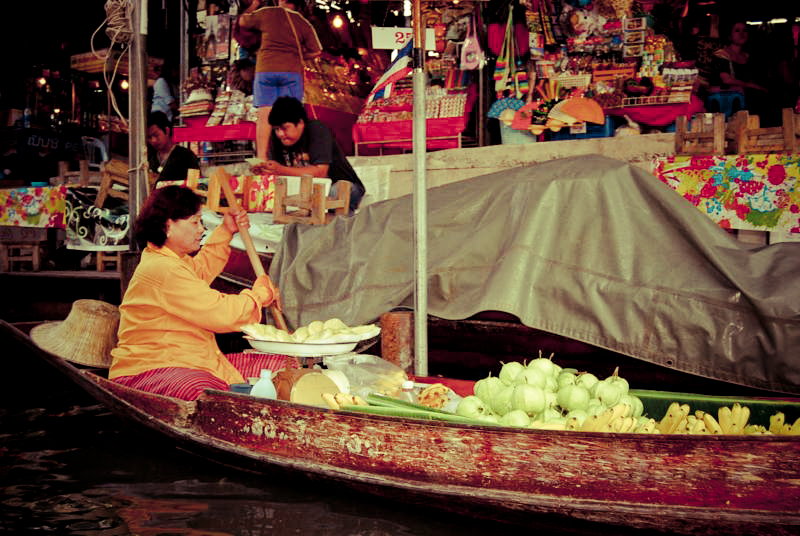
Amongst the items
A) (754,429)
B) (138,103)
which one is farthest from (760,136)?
(138,103)

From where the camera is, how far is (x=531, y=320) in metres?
4.32

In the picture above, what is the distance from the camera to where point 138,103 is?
235 inches

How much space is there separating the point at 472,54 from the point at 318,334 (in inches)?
185

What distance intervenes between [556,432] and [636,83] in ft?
17.4

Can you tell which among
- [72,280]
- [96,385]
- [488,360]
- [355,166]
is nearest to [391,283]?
[488,360]

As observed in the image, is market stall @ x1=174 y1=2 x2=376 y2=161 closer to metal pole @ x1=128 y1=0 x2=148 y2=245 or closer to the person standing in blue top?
the person standing in blue top

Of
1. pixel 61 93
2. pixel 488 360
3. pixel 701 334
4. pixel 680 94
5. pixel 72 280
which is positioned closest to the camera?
pixel 701 334

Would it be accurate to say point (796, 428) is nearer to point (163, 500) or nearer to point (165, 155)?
point (163, 500)

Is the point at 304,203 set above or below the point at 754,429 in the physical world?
above

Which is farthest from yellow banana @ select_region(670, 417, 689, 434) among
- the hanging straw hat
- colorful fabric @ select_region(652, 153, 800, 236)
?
the hanging straw hat

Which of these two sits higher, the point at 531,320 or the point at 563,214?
the point at 563,214

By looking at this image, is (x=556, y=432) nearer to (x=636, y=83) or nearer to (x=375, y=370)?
(x=375, y=370)

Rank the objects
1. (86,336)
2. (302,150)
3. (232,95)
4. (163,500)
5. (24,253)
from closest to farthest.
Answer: (163,500) → (86,336) → (302,150) → (24,253) → (232,95)

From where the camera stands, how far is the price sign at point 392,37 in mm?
4285
